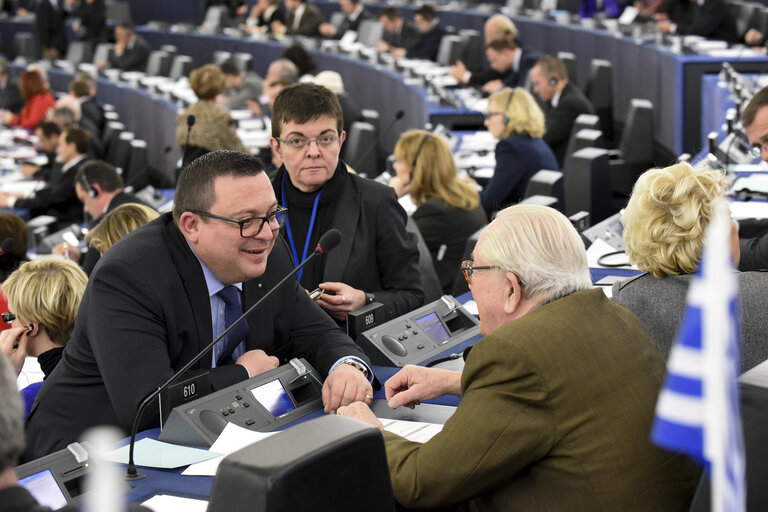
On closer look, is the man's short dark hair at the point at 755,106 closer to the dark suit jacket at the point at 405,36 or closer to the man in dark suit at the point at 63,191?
the man in dark suit at the point at 63,191

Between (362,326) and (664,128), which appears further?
(664,128)

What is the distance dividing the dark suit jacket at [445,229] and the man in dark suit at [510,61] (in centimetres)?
384

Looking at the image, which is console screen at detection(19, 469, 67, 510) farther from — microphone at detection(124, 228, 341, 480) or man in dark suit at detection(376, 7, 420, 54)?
man in dark suit at detection(376, 7, 420, 54)

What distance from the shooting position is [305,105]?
3111 millimetres

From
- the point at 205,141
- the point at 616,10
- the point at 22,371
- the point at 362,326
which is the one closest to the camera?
the point at 362,326

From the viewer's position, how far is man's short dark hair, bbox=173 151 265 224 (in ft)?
7.68

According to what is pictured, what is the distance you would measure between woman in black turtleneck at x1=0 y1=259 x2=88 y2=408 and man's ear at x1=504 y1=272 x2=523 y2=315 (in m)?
1.34

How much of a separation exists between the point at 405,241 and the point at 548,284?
50.7 inches

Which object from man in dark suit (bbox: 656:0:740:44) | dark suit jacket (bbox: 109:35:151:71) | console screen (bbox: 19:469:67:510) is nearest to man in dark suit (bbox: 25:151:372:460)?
console screen (bbox: 19:469:67:510)

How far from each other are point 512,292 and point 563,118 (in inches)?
213

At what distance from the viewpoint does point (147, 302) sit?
2268 millimetres

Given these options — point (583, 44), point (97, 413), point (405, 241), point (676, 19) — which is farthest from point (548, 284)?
point (676, 19)

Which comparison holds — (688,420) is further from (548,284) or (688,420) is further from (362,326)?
(362,326)

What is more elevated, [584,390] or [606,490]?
[584,390]
